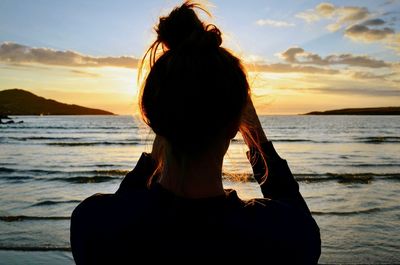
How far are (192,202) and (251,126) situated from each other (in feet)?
1.26

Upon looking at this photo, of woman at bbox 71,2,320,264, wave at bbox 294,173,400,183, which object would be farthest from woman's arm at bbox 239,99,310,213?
wave at bbox 294,173,400,183

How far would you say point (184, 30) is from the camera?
149cm

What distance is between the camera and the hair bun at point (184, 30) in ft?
4.64

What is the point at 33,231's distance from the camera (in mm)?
7215

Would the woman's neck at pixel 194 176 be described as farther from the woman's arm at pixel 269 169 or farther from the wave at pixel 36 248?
the wave at pixel 36 248

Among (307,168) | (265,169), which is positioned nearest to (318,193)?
(307,168)

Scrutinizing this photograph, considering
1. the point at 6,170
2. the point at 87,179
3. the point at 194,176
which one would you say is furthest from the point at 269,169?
the point at 6,170

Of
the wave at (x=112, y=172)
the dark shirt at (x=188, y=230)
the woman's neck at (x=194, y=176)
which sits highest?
the woman's neck at (x=194, y=176)

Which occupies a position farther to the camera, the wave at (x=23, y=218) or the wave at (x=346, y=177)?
the wave at (x=346, y=177)

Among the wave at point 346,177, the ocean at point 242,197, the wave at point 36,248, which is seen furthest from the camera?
the wave at point 346,177

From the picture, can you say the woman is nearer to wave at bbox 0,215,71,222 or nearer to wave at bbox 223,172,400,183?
wave at bbox 0,215,71,222

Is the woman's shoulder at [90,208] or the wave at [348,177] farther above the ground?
the woman's shoulder at [90,208]

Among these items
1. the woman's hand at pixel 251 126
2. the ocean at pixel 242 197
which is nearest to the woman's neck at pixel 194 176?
the woman's hand at pixel 251 126

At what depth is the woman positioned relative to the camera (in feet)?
4.47
